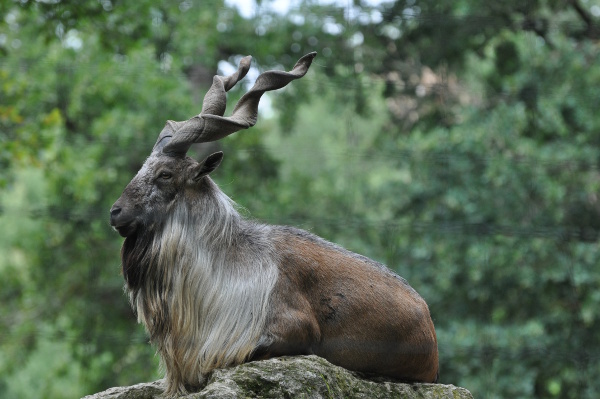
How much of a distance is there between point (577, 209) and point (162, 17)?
28.5ft

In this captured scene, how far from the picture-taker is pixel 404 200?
55.6 feet

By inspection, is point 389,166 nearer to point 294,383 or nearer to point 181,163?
point 181,163

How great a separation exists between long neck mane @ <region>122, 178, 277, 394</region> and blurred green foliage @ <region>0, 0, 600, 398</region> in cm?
901

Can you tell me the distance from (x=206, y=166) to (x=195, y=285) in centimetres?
80

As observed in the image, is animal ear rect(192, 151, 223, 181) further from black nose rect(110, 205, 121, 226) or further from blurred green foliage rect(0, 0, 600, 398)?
blurred green foliage rect(0, 0, 600, 398)

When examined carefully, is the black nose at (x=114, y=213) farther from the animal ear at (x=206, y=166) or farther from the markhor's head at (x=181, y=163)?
the animal ear at (x=206, y=166)

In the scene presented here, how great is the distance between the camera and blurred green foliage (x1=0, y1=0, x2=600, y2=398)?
16.1 m

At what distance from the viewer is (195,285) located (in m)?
6.04

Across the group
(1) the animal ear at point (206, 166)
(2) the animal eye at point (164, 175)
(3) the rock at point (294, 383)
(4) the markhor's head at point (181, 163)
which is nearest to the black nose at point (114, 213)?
(4) the markhor's head at point (181, 163)

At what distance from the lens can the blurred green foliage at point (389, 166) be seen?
1608 centimetres

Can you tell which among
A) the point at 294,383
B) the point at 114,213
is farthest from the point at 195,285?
the point at 294,383

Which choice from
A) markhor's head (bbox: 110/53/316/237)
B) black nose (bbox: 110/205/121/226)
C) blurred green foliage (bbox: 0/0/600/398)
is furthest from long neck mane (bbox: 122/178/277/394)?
blurred green foliage (bbox: 0/0/600/398)

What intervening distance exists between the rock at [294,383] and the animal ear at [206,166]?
136 centimetres

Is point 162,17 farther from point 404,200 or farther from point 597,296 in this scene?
point 597,296
